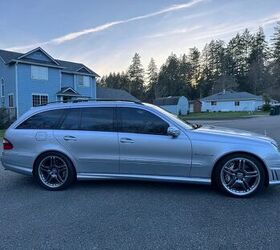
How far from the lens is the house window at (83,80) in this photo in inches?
1529

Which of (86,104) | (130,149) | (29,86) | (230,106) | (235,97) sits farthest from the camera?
(230,106)

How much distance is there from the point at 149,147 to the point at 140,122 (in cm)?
51

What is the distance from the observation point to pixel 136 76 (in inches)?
4210

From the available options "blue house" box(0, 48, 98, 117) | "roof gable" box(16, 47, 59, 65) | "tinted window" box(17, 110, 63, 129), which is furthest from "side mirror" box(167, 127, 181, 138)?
"roof gable" box(16, 47, 59, 65)

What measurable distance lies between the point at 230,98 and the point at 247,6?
57.8 m

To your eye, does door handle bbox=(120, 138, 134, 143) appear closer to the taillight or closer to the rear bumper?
the rear bumper

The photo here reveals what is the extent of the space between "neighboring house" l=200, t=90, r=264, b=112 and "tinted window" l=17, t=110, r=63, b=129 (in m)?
66.7

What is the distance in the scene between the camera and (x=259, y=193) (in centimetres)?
549

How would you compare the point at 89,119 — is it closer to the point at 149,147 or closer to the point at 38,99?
the point at 149,147

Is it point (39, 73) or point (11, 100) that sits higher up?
point (39, 73)

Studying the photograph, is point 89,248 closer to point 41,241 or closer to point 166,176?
point 41,241

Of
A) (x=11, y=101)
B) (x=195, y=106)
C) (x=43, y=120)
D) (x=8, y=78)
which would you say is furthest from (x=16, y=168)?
(x=195, y=106)

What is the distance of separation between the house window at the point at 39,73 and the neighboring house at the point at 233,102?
4739 centimetres

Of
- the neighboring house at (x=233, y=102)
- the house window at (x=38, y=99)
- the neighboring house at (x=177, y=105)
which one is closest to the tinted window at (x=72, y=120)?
the house window at (x=38, y=99)
